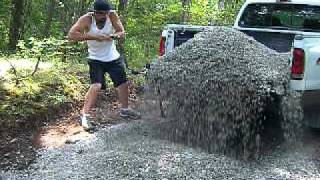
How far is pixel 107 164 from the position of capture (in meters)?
4.78

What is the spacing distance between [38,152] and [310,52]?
3.31 metres

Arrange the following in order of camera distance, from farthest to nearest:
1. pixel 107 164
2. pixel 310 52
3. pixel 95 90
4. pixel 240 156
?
pixel 95 90 → pixel 310 52 → pixel 240 156 → pixel 107 164

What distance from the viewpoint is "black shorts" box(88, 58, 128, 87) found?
6742 mm

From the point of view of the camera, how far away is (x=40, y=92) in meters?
7.19

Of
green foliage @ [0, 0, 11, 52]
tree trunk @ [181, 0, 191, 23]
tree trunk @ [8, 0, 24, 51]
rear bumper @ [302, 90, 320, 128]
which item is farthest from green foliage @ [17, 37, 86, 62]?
green foliage @ [0, 0, 11, 52]

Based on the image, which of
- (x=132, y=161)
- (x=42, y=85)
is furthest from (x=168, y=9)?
(x=132, y=161)

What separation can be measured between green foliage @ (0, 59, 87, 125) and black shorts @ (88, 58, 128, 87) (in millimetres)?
809

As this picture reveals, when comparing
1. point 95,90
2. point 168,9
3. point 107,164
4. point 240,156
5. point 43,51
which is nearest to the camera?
point 107,164

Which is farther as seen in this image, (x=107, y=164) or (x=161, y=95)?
(x=161, y=95)

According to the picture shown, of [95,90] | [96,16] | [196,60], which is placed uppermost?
[96,16]

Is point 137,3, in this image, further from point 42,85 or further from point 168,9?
point 42,85

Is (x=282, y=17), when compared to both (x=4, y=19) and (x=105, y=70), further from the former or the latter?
(x=4, y=19)

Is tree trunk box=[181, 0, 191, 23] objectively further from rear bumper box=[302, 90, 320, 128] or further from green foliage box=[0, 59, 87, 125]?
rear bumper box=[302, 90, 320, 128]

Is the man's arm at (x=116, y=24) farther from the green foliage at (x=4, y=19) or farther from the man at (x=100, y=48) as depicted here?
the green foliage at (x=4, y=19)
